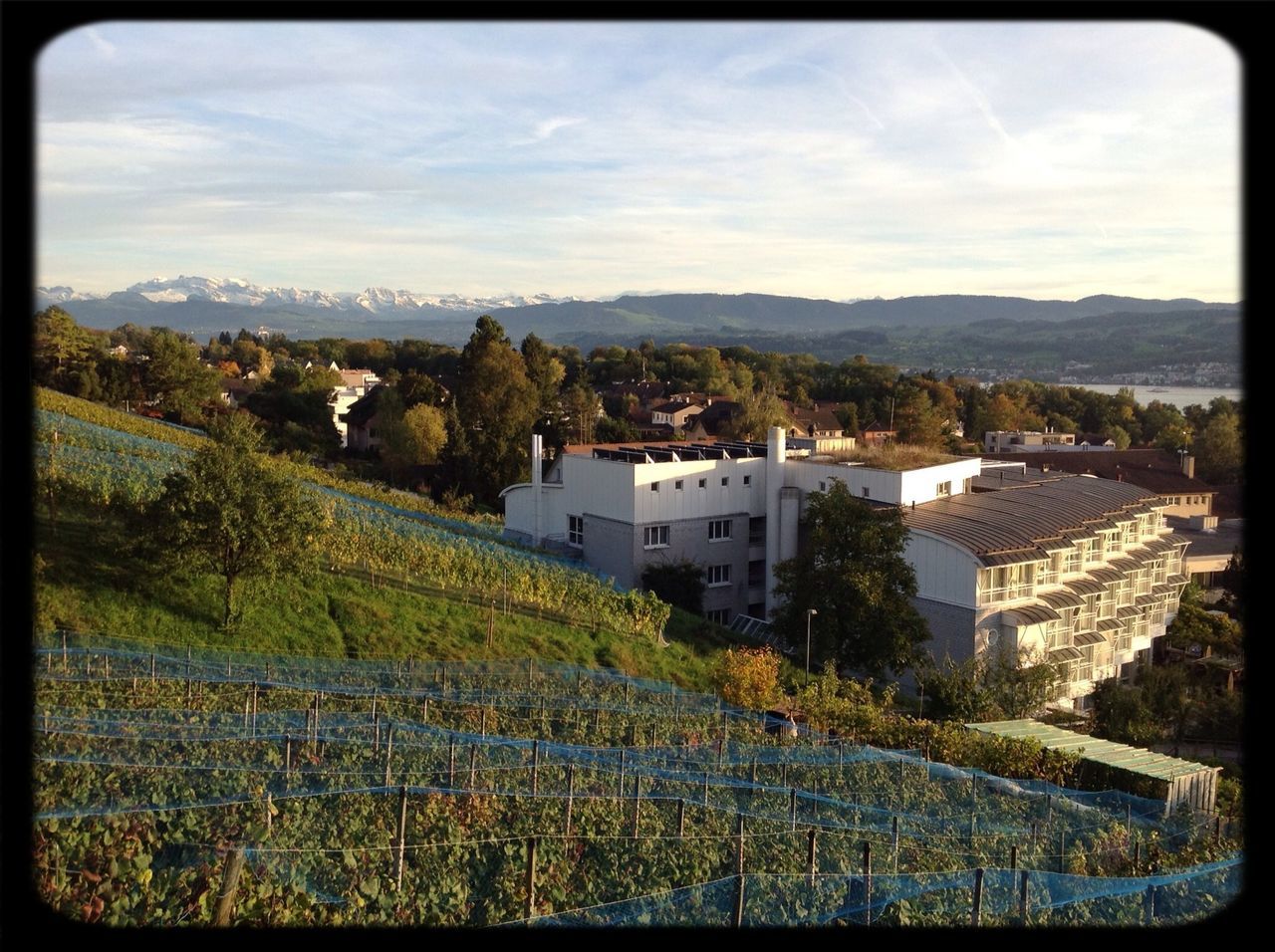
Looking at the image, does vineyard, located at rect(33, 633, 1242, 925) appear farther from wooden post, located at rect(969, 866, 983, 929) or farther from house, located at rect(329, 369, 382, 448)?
house, located at rect(329, 369, 382, 448)

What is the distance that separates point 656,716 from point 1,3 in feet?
31.8

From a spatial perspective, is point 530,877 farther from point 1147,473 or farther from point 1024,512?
point 1147,473

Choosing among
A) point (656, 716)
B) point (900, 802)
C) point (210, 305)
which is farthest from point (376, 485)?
point (210, 305)

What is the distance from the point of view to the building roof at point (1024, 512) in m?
18.2

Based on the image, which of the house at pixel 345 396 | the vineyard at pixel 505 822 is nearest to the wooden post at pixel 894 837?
the vineyard at pixel 505 822

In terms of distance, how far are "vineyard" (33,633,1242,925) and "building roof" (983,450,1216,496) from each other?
26493 mm

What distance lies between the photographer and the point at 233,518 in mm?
12164

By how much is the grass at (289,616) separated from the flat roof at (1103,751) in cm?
414

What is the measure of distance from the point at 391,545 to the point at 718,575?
7.94m

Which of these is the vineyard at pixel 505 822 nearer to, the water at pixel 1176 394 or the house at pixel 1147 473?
the house at pixel 1147 473

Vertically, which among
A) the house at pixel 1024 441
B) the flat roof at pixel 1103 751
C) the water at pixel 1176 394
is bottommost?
the flat roof at pixel 1103 751

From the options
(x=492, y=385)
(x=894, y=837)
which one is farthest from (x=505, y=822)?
(x=492, y=385)

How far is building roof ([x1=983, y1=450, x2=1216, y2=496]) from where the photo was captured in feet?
113

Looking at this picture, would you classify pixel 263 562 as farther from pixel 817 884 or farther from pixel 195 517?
pixel 817 884
